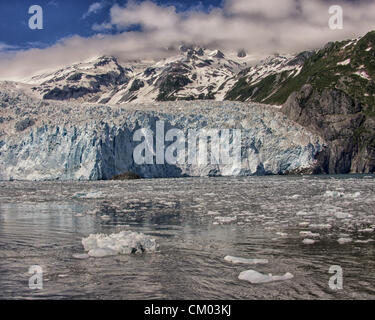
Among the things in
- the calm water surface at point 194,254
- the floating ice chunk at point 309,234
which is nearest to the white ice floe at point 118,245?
→ the calm water surface at point 194,254

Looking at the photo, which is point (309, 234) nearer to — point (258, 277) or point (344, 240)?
point (344, 240)

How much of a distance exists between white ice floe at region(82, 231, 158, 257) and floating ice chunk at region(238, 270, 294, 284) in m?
2.83

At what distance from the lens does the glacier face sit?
43.9m

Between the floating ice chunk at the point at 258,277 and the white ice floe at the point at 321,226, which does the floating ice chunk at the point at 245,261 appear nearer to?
the floating ice chunk at the point at 258,277

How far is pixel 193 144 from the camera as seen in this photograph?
5009 cm

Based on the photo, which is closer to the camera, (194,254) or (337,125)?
(194,254)

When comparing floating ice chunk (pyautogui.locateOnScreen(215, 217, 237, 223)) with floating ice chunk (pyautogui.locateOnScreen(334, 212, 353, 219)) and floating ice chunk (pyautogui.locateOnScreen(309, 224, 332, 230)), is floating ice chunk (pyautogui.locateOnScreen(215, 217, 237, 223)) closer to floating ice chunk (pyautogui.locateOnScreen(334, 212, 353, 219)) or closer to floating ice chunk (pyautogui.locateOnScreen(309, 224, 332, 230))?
floating ice chunk (pyautogui.locateOnScreen(309, 224, 332, 230))

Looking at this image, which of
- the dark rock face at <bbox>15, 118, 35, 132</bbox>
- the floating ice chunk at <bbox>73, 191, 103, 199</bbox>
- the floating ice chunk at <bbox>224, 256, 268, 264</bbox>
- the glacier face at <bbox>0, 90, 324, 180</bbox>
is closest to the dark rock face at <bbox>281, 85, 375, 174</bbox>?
the glacier face at <bbox>0, 90, 324, 180</bbox>

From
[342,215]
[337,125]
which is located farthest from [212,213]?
[337,125]

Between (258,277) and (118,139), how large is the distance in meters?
40.1

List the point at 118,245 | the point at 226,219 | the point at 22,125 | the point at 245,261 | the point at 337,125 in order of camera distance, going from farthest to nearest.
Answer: the point at 337,125 → the point at 22,125 → the point at 226,219 → the point at 118,245 → the point at 245,261

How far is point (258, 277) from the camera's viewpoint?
6582 mm

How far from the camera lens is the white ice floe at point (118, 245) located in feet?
28.3
